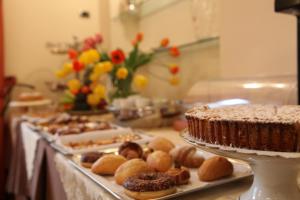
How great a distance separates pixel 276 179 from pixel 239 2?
2.76 ft

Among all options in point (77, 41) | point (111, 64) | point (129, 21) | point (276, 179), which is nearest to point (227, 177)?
point (276, 179)

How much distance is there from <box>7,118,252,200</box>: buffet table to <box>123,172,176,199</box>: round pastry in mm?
50

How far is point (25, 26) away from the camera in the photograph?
2523 mm

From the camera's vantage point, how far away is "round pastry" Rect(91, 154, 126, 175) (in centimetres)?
71

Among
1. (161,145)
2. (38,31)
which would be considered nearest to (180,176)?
(161,145)

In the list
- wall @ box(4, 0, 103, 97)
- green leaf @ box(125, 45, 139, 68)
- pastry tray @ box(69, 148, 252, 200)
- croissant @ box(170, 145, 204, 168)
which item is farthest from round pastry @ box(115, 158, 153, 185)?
wall @ box(4, 0, 103, 97)

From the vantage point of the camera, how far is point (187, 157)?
2.49ft

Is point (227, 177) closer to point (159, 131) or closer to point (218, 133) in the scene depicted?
point (218, 133)

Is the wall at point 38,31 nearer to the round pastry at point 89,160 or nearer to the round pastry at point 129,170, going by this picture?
the round pastry at point 89,160

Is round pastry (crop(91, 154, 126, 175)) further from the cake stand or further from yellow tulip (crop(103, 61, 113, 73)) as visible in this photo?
yellow tulip (crop(103, 61, 113, 73))

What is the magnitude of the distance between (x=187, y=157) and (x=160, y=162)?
0.09 m

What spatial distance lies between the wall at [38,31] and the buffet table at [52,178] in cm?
79

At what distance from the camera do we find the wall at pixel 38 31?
2.48 meters

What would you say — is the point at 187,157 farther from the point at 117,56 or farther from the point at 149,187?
the point at 117,56
